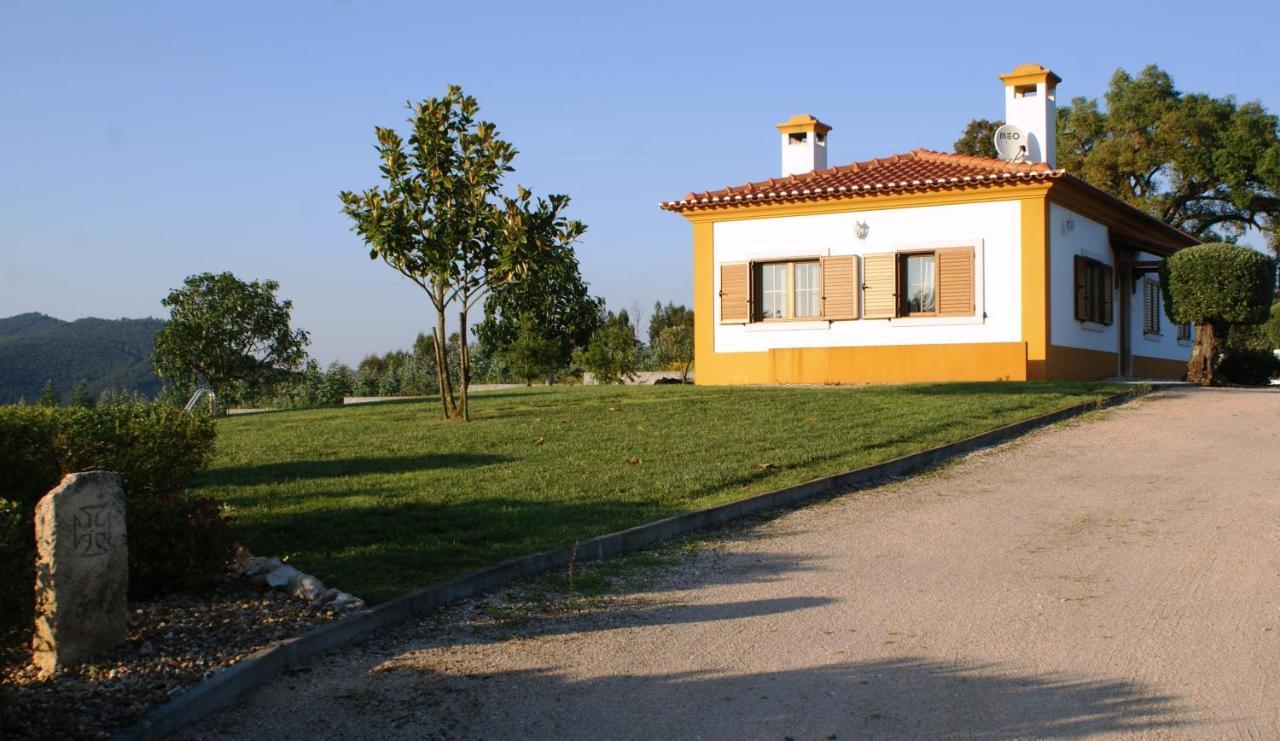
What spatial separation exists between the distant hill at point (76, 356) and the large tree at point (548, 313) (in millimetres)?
27613

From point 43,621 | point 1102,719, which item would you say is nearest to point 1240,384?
point 1102,719

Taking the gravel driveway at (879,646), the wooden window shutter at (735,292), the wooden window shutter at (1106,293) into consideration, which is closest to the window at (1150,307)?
the wooden window shutter at (1106,293)

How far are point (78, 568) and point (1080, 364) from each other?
19.7m

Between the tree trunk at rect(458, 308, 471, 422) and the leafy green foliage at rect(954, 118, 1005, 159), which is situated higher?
the leafy green foliage at rect(954, 118, 1005, 159)

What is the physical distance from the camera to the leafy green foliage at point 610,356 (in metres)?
32.0

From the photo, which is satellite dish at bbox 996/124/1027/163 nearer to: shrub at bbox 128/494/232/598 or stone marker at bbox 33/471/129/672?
shrub at bbox 128/494/232/598

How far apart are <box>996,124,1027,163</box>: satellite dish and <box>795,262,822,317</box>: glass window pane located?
4509 mm

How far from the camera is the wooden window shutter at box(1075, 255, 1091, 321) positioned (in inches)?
862

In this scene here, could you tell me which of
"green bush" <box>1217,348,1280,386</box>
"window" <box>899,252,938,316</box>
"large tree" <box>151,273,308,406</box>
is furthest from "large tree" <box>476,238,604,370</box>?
"green bush" <box>1217,348,1280,386</box>

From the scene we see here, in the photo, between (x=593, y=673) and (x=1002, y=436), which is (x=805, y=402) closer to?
(x=1002, y=436)

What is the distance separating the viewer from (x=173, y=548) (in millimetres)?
6699

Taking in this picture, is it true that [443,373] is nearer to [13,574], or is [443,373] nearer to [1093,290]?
[13,574]

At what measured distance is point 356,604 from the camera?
6.40 m

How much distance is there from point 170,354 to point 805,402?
19.8m
